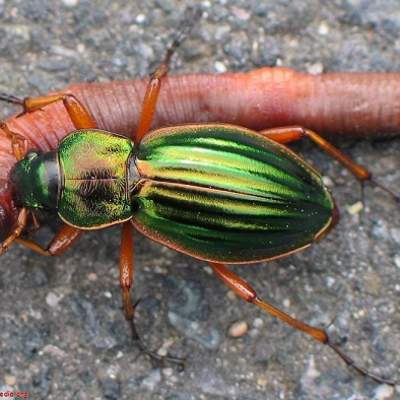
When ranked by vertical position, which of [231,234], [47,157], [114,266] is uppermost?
[47,157]

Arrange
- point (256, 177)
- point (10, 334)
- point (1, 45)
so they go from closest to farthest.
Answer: point (256, 177) → point (10, 334) → point (1, 45)

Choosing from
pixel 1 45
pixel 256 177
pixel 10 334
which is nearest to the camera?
pixel 256 177

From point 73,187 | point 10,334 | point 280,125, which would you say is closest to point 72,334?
point 10,334

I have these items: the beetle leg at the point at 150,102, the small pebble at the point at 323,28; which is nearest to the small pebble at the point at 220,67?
the beetle leg at the point at 150,102

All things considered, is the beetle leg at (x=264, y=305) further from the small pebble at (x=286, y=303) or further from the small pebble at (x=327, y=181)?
the small pebble at (x=327, y=181)

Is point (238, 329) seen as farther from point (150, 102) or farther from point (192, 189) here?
point (150, 102)

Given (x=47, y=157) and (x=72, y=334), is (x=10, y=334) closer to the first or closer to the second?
(x=72, y=334)
